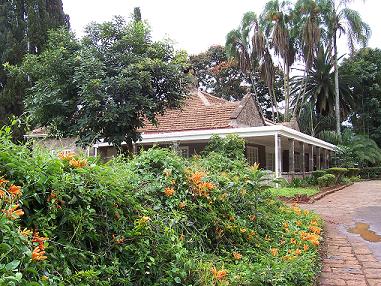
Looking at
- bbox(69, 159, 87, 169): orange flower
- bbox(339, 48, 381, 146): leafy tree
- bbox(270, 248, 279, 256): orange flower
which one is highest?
bbox(339, 48, 381, 146): leafy tree

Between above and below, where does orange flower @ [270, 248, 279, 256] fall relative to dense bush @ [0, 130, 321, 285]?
below

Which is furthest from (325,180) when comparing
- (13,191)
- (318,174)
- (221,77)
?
(221,77)

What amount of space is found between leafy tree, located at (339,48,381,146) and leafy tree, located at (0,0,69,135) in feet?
84.9

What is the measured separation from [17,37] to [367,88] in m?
29.5

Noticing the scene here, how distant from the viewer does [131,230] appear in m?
2.77

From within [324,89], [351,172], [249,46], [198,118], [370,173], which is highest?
[249,46]

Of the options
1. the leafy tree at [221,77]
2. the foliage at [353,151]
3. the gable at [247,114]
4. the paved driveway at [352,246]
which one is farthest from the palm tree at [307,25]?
the paved driveway at [352,246]

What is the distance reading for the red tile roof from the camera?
19.1 meters

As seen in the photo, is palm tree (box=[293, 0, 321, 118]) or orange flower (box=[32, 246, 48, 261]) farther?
palm tree (box=[293, 0, 321, 118])

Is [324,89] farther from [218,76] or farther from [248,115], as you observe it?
[248,115]

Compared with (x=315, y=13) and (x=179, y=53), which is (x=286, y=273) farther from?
(x=315, y=13)

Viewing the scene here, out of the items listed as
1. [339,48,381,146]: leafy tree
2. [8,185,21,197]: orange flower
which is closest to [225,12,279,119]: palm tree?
[339,48,381,146]: leafy tree


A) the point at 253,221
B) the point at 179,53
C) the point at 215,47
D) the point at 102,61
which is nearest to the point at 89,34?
the point at 102,61

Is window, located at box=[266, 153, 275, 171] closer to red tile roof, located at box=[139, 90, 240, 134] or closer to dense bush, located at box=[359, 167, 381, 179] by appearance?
red tile roof, located at box=[139, 90, 240, 134]
